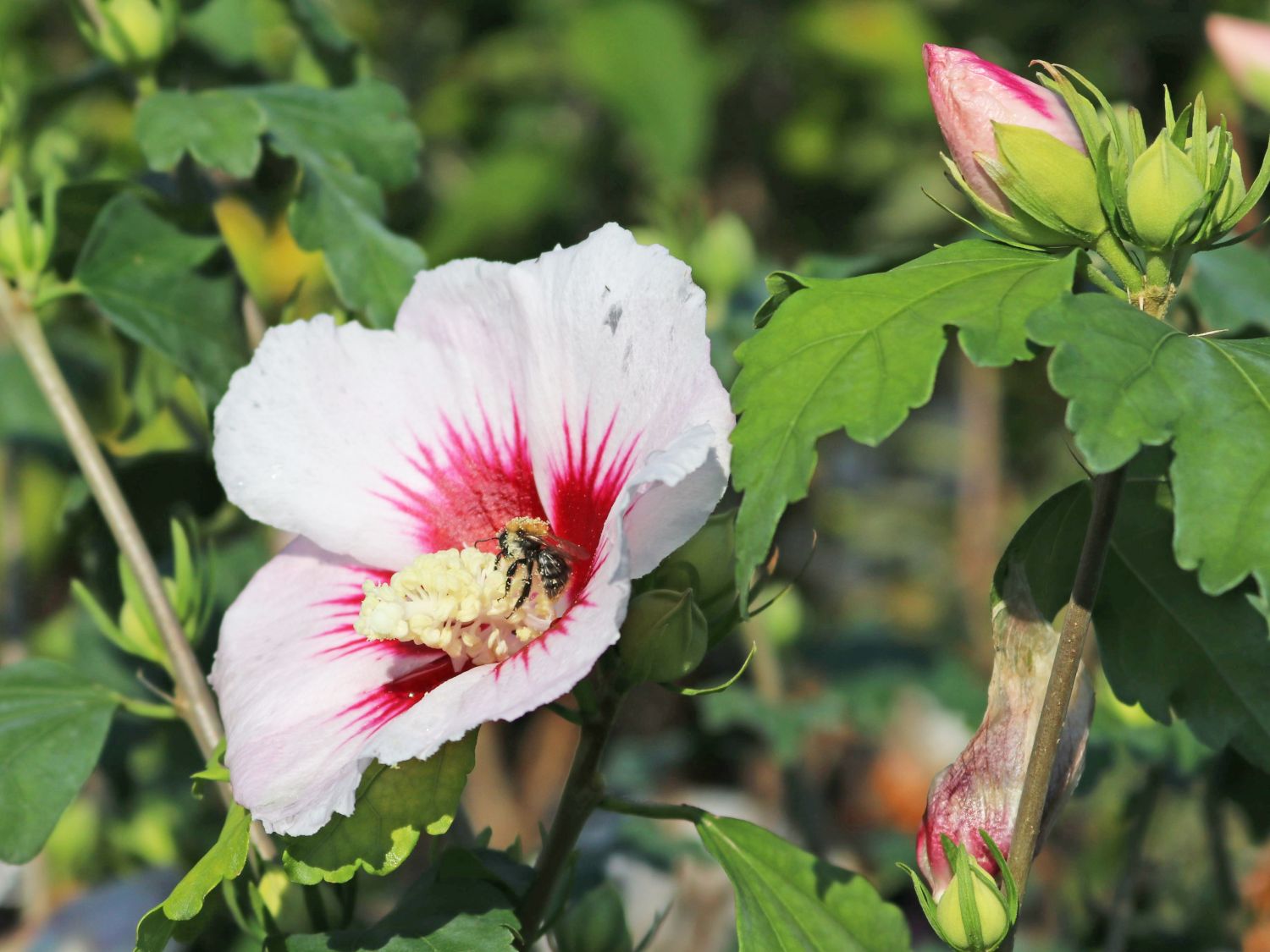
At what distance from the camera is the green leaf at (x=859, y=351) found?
0.72 meters

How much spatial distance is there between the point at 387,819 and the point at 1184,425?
482 mm

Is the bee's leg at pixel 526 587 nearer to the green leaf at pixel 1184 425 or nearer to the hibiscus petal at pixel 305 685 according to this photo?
the hibiscus petal at pixel 305 685

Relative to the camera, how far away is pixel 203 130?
1.17 m

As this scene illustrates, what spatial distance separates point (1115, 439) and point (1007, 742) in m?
0.23

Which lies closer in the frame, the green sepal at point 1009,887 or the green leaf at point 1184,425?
the green leaf at point 1184,425

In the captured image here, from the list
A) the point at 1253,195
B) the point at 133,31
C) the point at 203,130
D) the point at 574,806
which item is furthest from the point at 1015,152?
the point at 133,31

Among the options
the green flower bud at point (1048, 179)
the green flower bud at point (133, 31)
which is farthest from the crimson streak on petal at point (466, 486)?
the green flower bud at point (133, 31)

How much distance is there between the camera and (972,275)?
2.56ft

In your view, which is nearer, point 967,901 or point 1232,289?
point 967,901

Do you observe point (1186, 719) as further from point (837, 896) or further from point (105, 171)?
point (105, 171)

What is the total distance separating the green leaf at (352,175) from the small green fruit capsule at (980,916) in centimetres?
60

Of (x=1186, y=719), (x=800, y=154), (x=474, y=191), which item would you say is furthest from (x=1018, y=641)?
(x=800, y=154)

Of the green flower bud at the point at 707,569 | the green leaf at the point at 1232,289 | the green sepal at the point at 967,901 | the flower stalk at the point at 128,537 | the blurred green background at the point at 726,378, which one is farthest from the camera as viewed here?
the blurred green background at the point at 726,378

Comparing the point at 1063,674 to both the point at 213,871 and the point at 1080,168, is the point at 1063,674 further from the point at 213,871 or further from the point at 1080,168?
the point at 213,871
